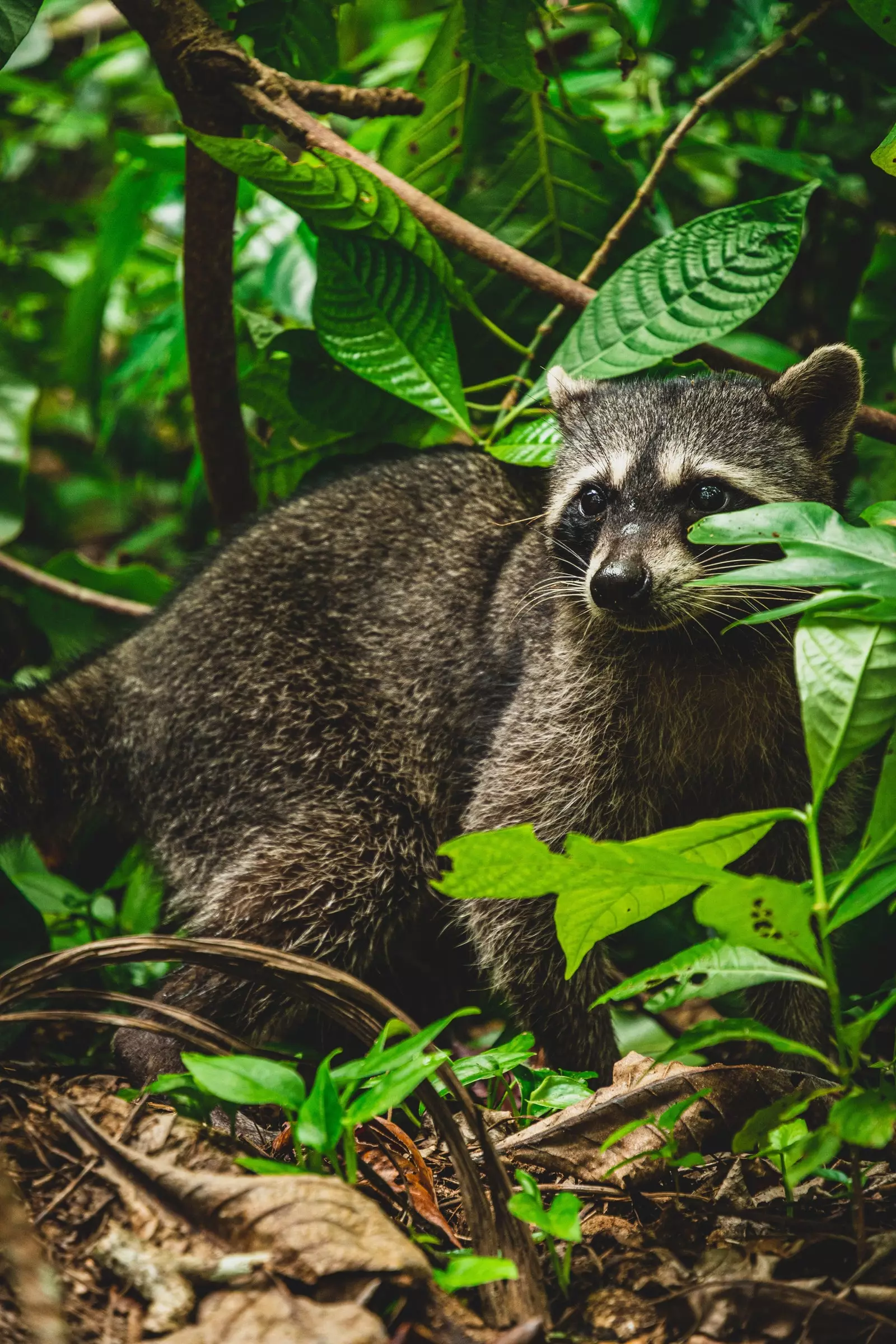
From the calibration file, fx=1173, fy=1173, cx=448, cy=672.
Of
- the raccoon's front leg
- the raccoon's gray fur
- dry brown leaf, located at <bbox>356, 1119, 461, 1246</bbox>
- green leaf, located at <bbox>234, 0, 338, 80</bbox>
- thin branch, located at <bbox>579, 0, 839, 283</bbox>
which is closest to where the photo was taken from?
dry brown leaf, located at <bbox>356, 1119, 461, 1246</bbox>

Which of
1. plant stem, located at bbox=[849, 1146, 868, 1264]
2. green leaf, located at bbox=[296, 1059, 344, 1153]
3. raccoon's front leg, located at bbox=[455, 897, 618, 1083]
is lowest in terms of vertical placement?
raccoon's front leg, located at bbox=[455, 897, 618, 1083]

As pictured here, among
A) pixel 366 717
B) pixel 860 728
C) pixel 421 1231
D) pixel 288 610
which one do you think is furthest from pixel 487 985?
pixel 860 728

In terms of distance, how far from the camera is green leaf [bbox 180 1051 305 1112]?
7.39 ft

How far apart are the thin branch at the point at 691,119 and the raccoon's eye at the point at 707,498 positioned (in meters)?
1.36

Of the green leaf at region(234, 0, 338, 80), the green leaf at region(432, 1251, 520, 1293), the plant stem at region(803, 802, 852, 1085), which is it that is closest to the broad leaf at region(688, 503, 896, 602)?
the plant stem at region(803, 802, 852, 1085)

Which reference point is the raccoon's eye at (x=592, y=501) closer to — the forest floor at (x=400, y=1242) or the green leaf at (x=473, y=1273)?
the forest floor at (x=400, y=1242)

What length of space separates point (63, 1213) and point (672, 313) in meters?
3.13

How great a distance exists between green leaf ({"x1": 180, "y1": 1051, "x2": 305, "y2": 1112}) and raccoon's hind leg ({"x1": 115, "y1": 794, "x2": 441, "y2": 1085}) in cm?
150

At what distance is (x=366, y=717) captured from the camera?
14.4 ft

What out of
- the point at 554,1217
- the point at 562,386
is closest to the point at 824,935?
the point at 554,1217

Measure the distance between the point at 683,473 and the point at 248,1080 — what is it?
2258 millimetres

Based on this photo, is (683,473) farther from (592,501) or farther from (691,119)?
(691,119)

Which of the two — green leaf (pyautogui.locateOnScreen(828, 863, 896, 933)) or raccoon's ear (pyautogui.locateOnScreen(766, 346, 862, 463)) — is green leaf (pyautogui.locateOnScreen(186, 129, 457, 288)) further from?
green leaf (pyautogui.locateOnScreen(828, 863, 896, 933))

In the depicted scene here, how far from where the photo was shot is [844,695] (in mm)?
2275
